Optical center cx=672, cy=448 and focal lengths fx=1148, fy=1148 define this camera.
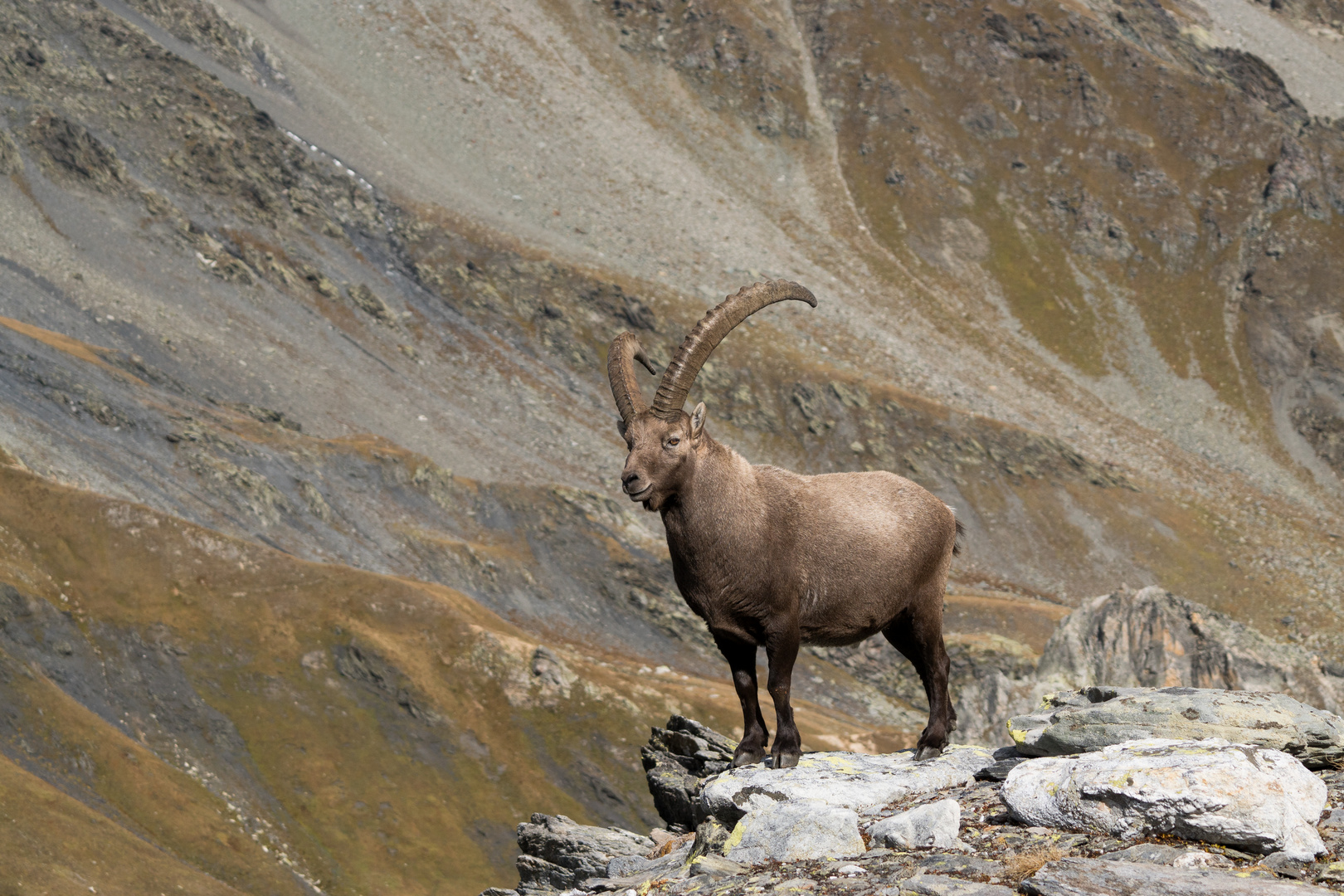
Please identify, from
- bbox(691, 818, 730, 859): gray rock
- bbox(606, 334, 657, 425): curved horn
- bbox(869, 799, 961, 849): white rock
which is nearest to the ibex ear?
bbox(606, 334, 657, 425): curved horn

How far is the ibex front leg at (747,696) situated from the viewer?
15094 millimetres

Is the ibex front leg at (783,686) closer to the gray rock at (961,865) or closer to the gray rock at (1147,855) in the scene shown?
the gray rock at (961,865)

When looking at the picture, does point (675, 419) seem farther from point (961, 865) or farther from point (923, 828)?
point (961, 865)

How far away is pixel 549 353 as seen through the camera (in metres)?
104

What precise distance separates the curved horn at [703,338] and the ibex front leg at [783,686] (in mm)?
3212

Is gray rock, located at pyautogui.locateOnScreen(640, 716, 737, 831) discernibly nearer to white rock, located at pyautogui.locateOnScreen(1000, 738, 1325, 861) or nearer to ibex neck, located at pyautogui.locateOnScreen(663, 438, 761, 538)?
ibex neck, located at pyautogui.locateOnScreen(663, 438, 761, 538)

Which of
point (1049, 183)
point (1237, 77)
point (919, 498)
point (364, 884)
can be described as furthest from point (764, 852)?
point (1237, 77)

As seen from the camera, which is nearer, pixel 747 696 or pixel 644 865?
pixel 747 696

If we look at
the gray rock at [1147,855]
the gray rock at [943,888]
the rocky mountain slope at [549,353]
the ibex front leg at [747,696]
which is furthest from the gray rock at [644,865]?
the rocky mountain slope at [549,353]

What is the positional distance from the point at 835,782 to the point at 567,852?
280 inches

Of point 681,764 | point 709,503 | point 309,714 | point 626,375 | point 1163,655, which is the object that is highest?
point 626,375

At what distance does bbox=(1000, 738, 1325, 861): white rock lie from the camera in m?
10.7

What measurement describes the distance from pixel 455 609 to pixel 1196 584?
58.6 m

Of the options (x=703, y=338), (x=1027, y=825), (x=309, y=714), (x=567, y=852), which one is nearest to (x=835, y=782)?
(x=1027, y=825)
